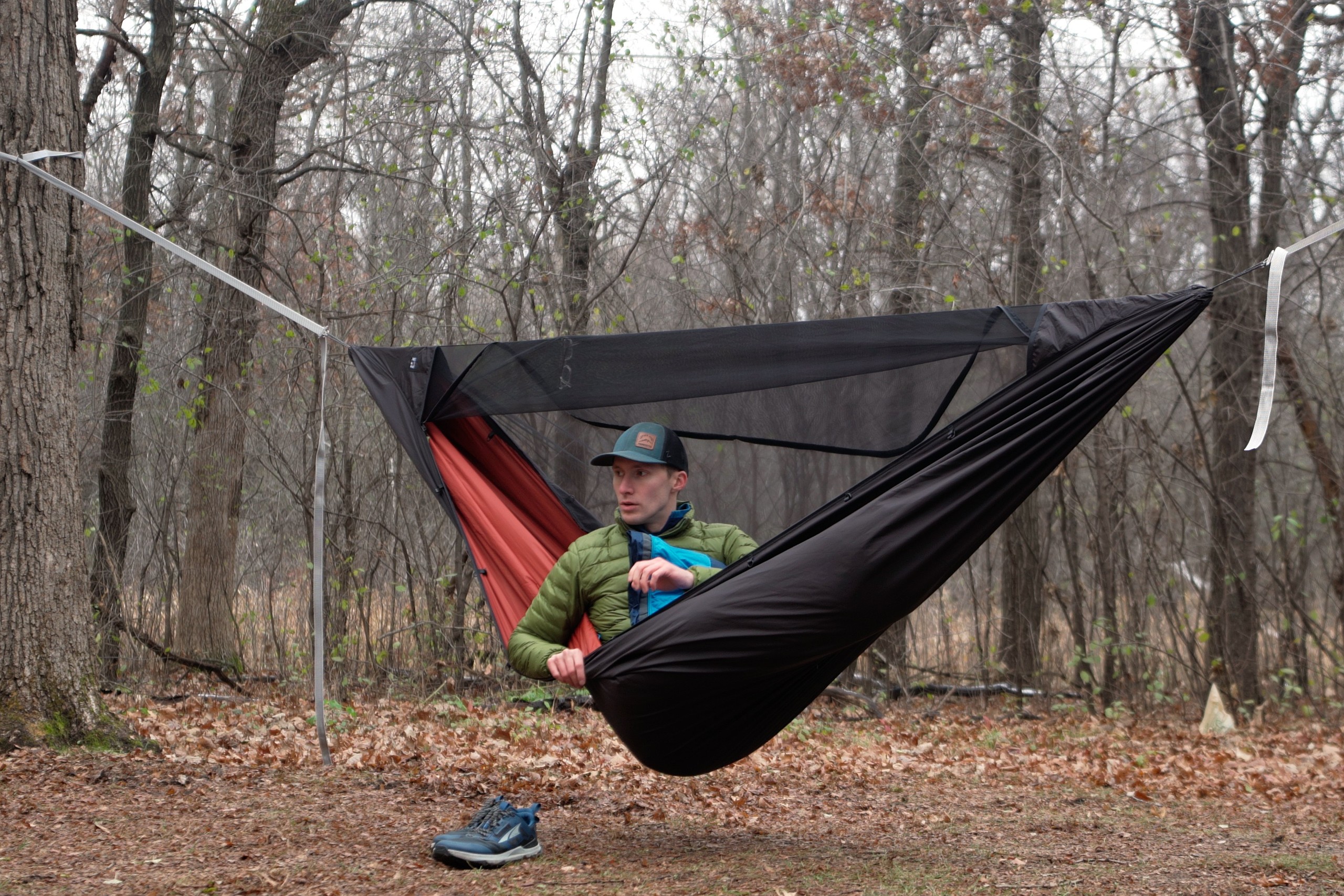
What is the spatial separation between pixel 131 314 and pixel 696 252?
11.9 feet

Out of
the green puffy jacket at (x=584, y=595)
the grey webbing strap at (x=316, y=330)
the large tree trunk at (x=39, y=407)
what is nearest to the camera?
the green puffy jacket at (x=584, y=595)

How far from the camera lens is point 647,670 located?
2.26 metres

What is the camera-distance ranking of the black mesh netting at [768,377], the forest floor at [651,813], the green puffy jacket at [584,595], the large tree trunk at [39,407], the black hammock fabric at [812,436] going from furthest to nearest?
1. the large tree trunk at [39,407]
2. the black mesh netting at [768,377]
3. the green puffy jacket at [584,595]
4. the forest floor at [651,813]
5. the black hammock fabric at [812,436]

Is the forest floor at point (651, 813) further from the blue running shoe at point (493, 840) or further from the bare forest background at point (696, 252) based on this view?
the bare forest background at point (696, 252)

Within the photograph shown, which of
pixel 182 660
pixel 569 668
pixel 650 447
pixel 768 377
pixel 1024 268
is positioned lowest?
pixel 182 660

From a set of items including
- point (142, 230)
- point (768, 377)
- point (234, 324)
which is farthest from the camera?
point (234, 324)

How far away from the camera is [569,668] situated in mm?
2361

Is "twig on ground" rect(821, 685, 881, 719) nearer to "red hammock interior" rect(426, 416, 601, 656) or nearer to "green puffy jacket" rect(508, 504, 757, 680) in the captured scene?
"red hammock interior" rect(426, 416, 601, 656)

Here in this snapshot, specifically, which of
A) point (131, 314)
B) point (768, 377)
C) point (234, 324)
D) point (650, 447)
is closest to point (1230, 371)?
point (768, 377)

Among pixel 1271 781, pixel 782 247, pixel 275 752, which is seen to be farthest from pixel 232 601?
pixel 1271 781

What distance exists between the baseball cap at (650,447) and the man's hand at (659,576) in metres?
0.25

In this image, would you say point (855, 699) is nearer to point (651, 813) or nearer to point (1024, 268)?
point (1024, 268)

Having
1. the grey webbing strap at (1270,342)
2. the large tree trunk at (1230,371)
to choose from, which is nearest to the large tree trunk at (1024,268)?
the large tree trunk at (1230,371)

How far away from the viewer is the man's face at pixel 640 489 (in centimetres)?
264
